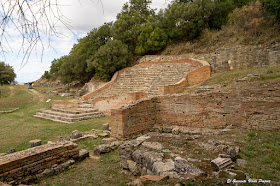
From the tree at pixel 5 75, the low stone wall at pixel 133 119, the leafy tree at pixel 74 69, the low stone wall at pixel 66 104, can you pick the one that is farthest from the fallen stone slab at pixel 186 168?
the tree at pixel 5 75

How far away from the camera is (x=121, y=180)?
4.27m

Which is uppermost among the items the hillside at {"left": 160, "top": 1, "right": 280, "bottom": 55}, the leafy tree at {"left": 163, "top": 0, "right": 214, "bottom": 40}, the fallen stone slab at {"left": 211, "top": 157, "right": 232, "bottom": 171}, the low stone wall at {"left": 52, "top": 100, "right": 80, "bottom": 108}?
the leafy tree at {"left": 163, "top": 0, "right": 214, "bottom": 40}

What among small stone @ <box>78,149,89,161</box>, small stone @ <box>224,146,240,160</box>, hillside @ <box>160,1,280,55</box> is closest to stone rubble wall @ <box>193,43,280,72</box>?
hillside @ <box>160,1,280,55</box>

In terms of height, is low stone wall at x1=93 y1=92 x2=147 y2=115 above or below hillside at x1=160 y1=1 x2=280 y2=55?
below

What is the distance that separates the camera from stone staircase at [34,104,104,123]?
1211 cm

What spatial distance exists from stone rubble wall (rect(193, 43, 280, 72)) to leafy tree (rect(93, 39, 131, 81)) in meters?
9.18

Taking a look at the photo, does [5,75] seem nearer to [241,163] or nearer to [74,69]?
[74,69]

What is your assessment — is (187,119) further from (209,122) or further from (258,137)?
(258,137)

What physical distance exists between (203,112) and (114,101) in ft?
24.8

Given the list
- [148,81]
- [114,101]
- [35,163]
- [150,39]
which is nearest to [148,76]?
[148,81]

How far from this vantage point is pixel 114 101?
43.9 ft

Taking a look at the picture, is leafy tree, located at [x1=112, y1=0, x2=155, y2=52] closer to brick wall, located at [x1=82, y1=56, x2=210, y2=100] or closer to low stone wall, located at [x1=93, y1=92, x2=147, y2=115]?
brick wall, located at [x1=82, y1=56, x2=210, y2=100]

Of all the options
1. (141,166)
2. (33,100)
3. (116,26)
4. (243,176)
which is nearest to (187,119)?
(141,166)

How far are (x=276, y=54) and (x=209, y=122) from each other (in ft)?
29.7
